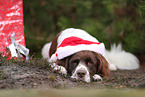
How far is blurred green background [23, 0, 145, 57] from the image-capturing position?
14.6 feet

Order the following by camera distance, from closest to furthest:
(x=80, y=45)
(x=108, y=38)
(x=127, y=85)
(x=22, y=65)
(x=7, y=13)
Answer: (x=127, y=85), (x=22, y=65), (x=80, y=45), (x=7, y=13), (x=108, y=38)

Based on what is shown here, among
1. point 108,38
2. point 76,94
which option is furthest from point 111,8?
point 76,94

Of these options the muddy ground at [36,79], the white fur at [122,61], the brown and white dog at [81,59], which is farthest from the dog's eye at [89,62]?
the white fur at [122,61]

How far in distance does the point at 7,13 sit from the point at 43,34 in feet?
11.7

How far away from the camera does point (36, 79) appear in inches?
83.0

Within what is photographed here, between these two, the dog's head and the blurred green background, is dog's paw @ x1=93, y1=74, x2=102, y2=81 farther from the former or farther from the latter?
the blurred green background

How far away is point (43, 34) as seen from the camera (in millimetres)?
6758

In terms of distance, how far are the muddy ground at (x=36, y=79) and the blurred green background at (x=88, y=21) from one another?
1.00 metres

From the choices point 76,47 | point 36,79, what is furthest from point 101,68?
point 36,79

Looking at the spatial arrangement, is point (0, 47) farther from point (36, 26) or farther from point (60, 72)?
point (36, 26)

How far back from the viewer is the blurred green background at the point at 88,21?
444cm

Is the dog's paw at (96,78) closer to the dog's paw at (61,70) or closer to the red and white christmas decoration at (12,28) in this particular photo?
the dog's paw at (61,70)

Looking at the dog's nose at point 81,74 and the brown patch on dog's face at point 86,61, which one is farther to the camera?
the brown patch on dog's face at point 86,61

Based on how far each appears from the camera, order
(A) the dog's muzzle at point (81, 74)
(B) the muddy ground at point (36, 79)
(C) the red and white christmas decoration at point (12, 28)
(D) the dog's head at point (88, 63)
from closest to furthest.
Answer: (B) the muddy ground at point (36, 79) → (A) the dog's muzzle at point (81, 74) → (D) the dog's head at point (88, 63) → (C) the red and white christmas decoration at point (12, 28)
